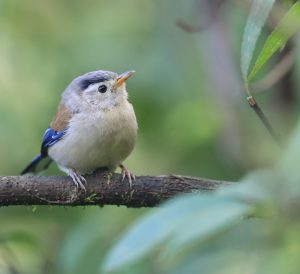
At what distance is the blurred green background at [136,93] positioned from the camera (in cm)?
511

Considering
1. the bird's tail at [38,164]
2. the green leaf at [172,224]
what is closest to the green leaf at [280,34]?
the green leaf at [172,224]

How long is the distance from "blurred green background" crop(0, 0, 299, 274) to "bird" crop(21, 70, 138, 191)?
0.38 m

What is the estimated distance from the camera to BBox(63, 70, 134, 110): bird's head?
5.32 meters

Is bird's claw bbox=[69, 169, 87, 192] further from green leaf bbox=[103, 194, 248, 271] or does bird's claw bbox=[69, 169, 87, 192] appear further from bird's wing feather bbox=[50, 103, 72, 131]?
green leaf bbox=[103, 194, 248, 271]

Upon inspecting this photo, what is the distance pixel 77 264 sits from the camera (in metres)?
3.74

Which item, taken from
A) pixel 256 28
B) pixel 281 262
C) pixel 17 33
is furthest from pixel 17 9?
pixel 281 262

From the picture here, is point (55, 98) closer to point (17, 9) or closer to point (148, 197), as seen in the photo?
point (17, 9)

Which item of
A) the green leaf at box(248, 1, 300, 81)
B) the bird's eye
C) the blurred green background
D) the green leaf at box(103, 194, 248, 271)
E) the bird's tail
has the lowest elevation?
the bird's tail

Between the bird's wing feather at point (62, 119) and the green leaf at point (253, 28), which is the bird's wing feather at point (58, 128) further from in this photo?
the green leaf at point (253, 28)

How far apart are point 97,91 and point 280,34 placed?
139 inches

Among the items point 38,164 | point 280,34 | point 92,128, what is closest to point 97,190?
point 92,128

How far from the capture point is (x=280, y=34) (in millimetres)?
2010

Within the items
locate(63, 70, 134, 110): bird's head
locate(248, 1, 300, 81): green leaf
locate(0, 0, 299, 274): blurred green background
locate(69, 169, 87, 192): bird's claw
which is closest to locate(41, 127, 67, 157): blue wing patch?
locate(63, 70, 134, 110): bird's head

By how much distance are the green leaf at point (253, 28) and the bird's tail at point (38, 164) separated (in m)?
4.05
